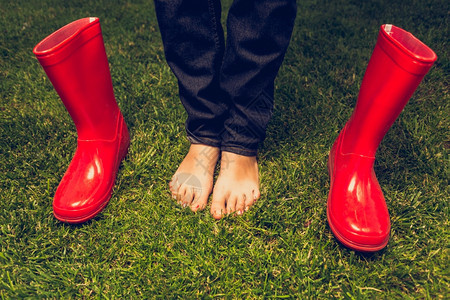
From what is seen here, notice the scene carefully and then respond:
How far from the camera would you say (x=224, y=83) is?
129 centimetres

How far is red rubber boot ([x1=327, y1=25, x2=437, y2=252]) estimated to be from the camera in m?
0.99

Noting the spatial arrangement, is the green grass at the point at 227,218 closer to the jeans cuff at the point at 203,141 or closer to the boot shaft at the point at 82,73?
the jeans cuff at the point at 203,141

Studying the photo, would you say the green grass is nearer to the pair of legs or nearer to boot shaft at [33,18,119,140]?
the pair of legs

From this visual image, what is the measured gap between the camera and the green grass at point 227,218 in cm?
113

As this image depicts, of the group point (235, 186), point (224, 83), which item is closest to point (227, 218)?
point (235, 186)

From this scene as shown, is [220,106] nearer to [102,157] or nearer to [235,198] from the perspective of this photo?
[235,198]

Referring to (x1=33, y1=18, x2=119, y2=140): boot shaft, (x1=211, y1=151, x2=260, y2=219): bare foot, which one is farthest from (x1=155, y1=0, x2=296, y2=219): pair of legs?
(x1=33, y1=18, x2=119, y2=140): boot shaft

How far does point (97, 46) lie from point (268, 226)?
0.99 metres

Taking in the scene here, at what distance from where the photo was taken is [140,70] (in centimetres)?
225

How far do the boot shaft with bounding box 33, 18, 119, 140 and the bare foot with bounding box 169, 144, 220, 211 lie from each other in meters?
0.37

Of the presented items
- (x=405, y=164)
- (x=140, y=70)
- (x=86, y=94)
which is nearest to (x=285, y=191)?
(x=405, y=164)

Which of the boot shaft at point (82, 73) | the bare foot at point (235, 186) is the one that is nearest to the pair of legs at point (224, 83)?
the bare foot at point (235, 186)

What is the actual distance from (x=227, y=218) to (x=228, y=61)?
0.63 metres

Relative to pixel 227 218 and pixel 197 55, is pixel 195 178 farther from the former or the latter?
pixel 197 55
